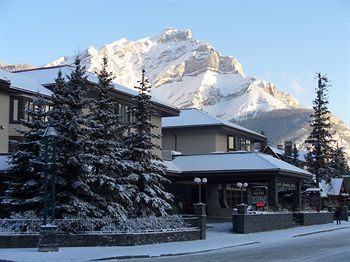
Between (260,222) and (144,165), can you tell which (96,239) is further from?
(260,222)

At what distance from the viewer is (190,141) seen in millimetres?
51844

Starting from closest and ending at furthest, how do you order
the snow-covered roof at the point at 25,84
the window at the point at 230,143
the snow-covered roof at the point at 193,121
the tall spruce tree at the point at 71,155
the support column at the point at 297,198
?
the tall spruce tree at the point at 71,155 → the snow-covered roof at the point at 25,84 → the support column at the point at 297,198 → the snow-covered roof at the point at 193,121 → the window at the point at 230,143

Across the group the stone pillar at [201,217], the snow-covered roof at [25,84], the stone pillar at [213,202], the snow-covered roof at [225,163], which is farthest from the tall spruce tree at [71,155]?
the stone pillar at [213,202]

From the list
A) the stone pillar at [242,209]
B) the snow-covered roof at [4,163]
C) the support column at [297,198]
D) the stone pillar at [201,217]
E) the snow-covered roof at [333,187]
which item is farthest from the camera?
the snow-covered roof at [333,187]

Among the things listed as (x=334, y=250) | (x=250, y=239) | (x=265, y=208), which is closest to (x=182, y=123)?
(x=265, y=208)

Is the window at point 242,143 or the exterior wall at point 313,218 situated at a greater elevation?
the window at point 242,143

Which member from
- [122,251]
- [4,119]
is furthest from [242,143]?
[122,251]

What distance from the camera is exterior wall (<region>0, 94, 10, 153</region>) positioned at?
108ft

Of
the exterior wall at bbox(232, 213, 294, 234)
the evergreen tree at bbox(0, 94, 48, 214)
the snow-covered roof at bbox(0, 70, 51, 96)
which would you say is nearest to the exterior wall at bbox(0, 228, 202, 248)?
the evergreen tree at bbox(0, 94, 48, 214)

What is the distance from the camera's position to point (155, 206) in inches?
1189

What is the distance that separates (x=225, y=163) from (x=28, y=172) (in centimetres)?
1977

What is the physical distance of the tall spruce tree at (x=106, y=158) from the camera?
1056 inches

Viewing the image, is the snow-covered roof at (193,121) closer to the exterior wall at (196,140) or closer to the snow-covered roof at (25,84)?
the exterior wall at (196,140)

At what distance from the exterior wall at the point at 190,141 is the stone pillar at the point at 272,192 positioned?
30.4ft
